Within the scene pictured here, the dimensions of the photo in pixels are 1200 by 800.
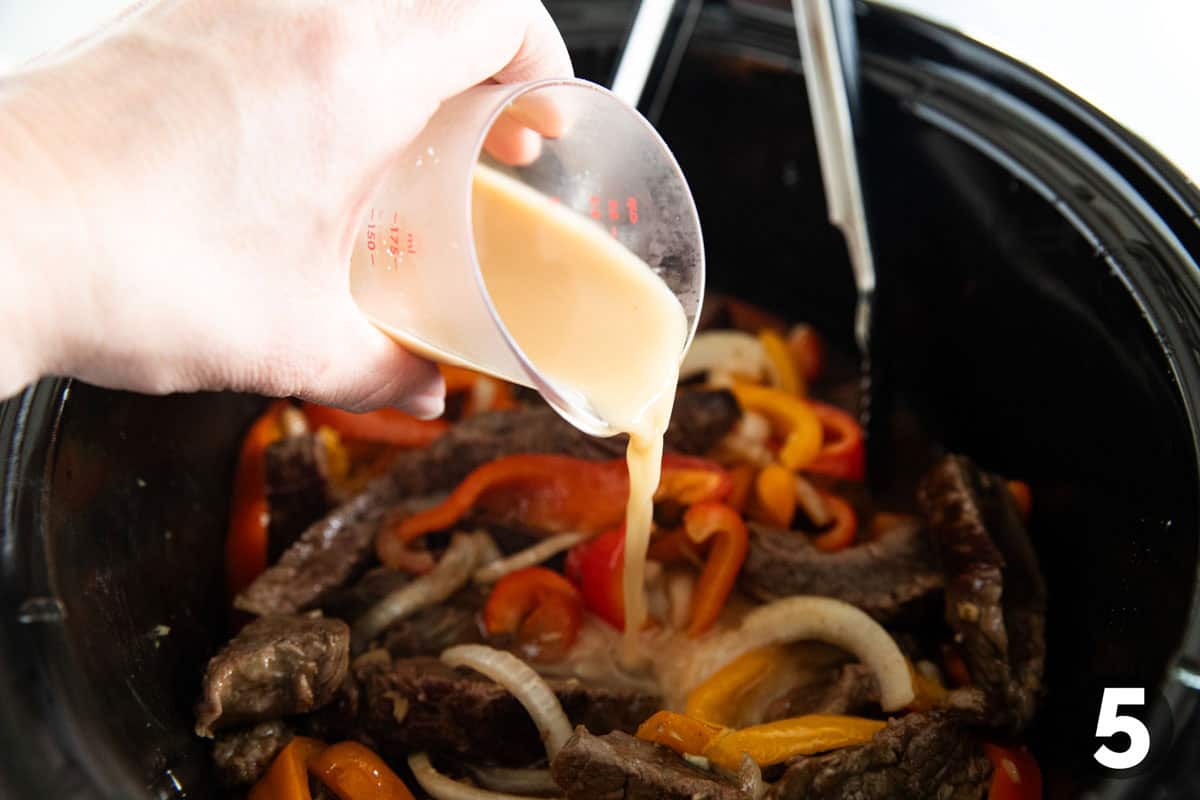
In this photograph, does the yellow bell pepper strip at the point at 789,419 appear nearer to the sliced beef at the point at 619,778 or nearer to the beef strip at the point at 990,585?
the beef strip at the point at 990,585

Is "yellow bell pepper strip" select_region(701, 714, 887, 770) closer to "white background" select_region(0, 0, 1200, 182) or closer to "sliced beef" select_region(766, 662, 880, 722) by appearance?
"sliced beef" select_region(766, 662, 880, 722)

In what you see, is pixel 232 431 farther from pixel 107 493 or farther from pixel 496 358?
pixel 496 358

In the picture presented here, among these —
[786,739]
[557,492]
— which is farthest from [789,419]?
[786,739]

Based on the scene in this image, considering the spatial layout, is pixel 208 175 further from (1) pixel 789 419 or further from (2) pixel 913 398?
(2) pixel 913 398

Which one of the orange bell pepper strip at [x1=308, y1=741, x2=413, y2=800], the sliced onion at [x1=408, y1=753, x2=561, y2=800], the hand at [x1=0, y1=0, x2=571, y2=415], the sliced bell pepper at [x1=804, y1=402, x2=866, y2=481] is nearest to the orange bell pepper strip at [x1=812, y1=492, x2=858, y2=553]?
the sliced bell pepper at [x1=804, y1=402, x2=866, y2=481]

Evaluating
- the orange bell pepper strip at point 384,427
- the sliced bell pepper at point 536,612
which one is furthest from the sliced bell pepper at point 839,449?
the orange bell pepper strip at point 384,427

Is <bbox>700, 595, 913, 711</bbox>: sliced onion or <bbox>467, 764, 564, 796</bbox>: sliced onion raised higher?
<bbox>700, 595, 913, 711</bbox>: sliced onion
